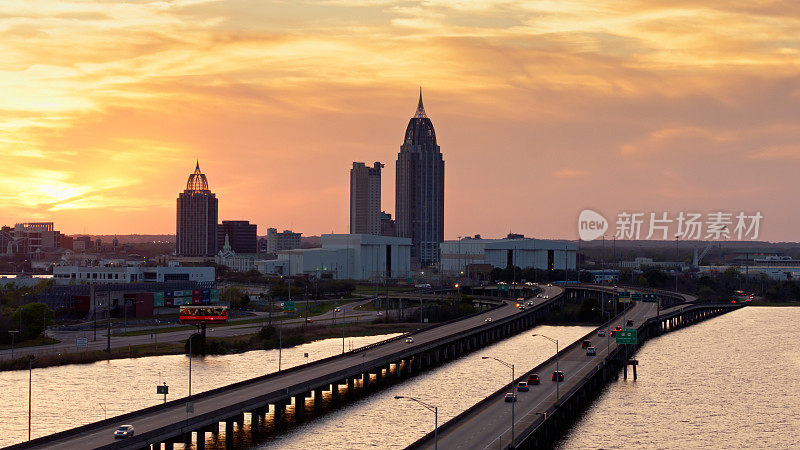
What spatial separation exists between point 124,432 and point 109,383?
46927mm

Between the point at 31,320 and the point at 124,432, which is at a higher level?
the point at 31,320

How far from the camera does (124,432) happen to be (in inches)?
2601

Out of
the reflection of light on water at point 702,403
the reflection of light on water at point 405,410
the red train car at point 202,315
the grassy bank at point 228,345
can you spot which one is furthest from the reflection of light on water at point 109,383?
the reflection of light on water at point 702,403

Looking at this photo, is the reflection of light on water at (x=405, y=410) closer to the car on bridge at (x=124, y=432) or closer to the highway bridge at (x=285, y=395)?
the highway bridge at (x=285, y=395)

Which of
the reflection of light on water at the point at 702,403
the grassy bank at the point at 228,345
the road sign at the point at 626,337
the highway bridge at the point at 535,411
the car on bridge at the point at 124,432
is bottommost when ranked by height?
the reflection of light on water at the point at 702,403

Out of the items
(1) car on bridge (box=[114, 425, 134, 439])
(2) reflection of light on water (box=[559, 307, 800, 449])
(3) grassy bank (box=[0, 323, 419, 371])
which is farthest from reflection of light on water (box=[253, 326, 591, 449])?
(3) grassy bank (box=[0, 323, 419, 371])

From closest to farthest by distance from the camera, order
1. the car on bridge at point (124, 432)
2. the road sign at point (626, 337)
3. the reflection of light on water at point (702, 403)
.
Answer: the car on bridge at point (124, 432)
the reflection of light on water at point (702, 403)
the road sign at point (626, 337)

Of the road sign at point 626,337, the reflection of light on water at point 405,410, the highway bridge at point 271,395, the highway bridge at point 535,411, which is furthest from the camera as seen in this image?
the road sign at point 626,337

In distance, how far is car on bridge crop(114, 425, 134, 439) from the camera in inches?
2591

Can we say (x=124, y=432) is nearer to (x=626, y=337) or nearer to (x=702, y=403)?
(x=702, y=403)

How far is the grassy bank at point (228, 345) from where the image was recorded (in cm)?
12924

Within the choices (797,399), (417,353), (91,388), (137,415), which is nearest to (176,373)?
(91,388)

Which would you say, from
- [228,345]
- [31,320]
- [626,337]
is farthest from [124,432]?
[31,320]

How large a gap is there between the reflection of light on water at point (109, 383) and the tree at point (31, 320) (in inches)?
1010
